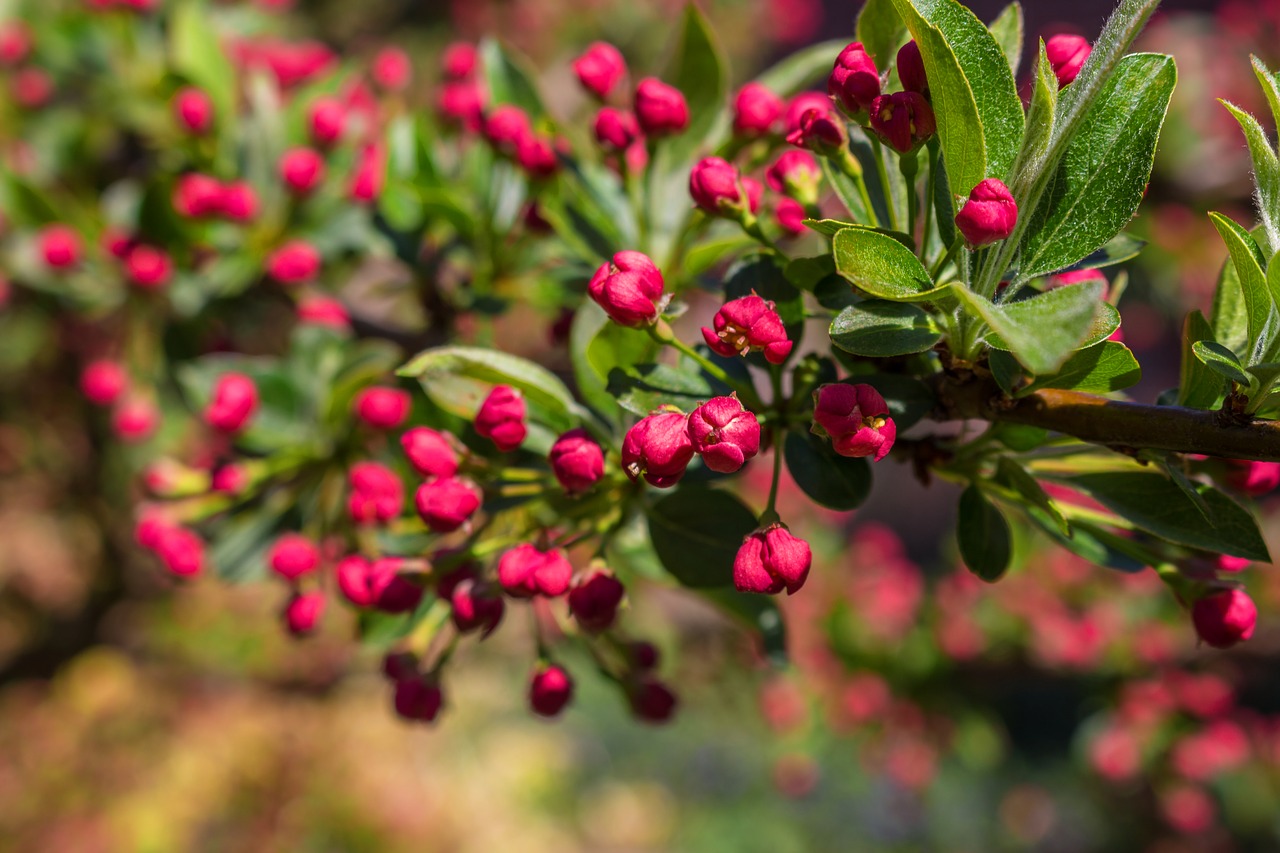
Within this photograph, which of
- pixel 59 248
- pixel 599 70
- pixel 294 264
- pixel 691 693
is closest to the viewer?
pixel 599 70

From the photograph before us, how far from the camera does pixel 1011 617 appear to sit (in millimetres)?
2041

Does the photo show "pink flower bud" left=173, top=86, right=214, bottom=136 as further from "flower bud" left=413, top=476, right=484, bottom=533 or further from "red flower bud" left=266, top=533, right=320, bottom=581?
"flower bud" left=413, top=476, right=484, bottom=533

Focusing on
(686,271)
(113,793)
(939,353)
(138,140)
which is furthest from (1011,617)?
(113,793)

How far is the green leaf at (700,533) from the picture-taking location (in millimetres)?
806

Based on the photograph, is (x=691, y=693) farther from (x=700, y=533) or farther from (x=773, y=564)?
(x=773, y=564)

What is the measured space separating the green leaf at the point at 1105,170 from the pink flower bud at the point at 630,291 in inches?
10.5

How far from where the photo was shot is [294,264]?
134cm

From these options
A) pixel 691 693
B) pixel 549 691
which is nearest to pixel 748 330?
pixel 549 691

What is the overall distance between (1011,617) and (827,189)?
1.51 meters

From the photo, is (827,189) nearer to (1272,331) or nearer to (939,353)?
(939,353)

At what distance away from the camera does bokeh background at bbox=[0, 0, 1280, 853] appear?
204 cm

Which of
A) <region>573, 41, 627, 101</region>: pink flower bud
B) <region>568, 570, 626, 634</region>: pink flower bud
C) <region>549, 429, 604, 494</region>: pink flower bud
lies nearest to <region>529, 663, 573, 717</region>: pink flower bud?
<region>568, 570, 626, 634</region>: pink flower bud

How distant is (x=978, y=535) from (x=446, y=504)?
46 cm

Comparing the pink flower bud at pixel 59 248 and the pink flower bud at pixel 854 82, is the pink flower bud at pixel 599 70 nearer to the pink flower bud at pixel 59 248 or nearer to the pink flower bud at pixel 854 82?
the pink flower bud at pixel 854 82
